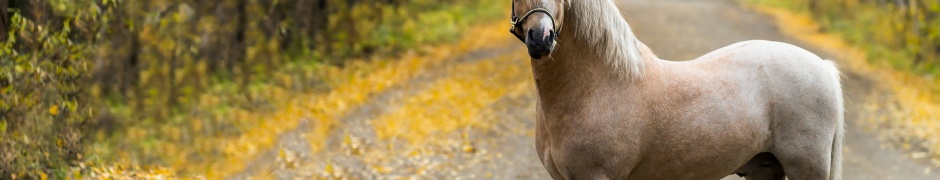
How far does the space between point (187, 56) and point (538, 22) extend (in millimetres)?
8082

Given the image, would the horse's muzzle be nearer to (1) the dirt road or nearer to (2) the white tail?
(2) the white tail

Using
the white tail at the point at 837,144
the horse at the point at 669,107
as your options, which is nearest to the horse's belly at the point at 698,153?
the horse at the point at 669,107

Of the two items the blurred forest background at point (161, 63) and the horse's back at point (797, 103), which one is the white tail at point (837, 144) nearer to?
the horse's back at point (797, 103)

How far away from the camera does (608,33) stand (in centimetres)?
396

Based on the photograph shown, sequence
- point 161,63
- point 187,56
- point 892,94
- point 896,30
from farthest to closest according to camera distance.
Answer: point 896,30
point 892,94
point 187,56
point 161,63

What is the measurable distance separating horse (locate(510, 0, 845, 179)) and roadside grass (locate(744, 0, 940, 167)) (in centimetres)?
594

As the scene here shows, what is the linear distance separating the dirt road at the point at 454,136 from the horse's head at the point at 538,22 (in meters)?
4.78

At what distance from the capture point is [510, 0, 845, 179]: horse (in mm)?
3916

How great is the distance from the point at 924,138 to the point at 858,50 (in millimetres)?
7604

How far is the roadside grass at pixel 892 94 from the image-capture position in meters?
10.4

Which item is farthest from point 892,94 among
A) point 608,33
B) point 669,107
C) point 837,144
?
point 608,33

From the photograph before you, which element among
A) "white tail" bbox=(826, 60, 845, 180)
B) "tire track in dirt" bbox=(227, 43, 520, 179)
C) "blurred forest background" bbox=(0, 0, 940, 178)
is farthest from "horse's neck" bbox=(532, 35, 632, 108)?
"tire track in dirt" bbox=(227, 43, 520, 179)

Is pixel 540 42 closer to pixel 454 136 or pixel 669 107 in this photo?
pixel 669 107

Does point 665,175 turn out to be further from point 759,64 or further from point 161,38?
point 161,38
